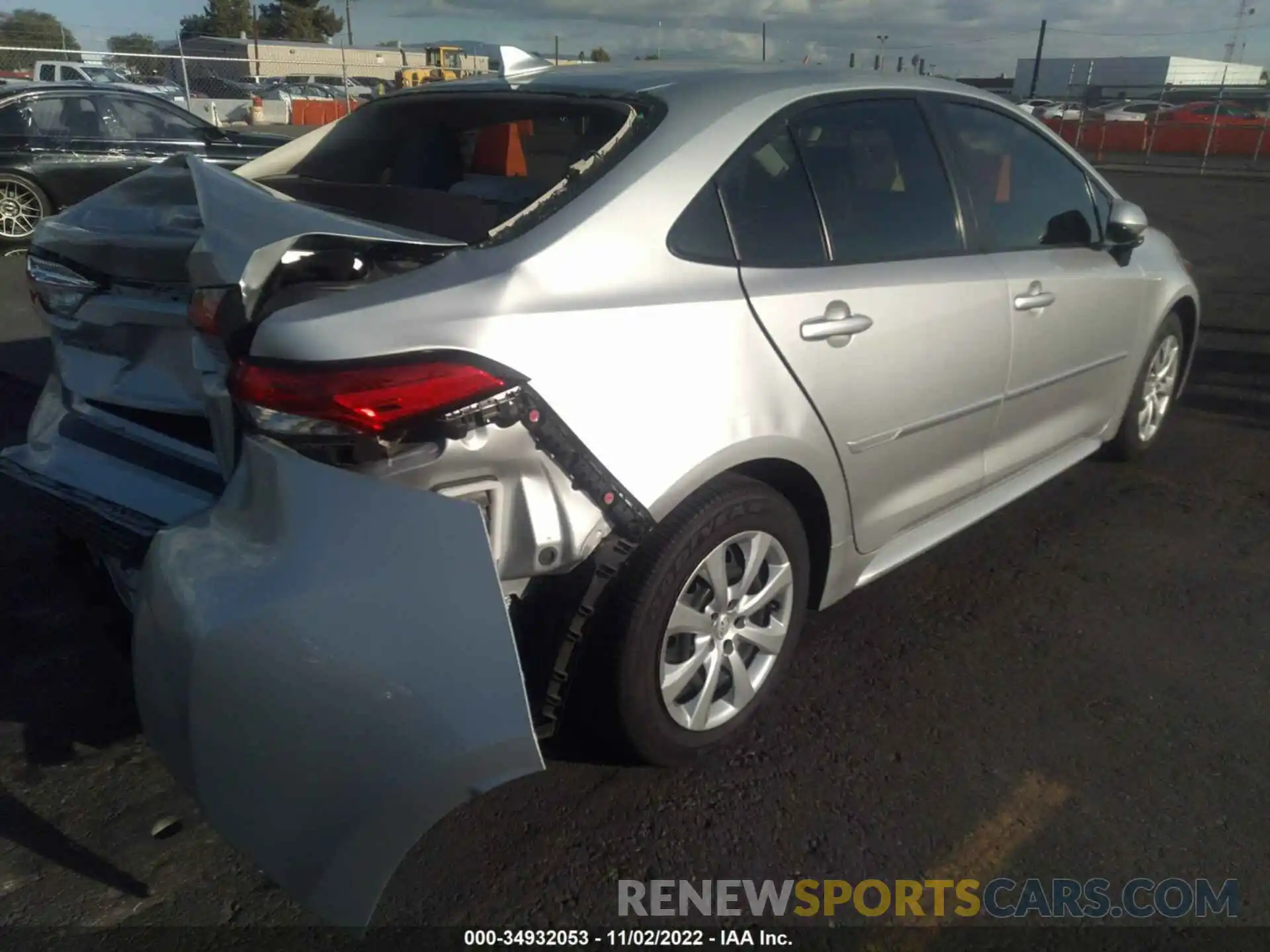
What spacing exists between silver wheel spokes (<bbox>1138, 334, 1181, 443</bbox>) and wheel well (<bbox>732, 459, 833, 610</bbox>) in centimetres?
240

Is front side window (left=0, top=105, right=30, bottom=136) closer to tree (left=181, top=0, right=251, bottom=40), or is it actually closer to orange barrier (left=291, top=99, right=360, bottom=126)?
orange barrier (left=291, top=99, right=360, bottom=126)

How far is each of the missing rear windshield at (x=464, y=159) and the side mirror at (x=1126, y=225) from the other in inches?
84.9

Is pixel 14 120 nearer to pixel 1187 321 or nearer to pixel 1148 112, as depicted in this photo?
pixel 1187 321

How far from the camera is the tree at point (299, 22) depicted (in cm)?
7294

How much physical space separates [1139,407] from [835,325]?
2.58m

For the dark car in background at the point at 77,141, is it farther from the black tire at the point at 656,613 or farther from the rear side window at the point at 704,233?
the black tire at the point at 656,613

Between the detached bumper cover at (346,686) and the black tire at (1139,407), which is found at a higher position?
the detached bumper cover at (346,686)

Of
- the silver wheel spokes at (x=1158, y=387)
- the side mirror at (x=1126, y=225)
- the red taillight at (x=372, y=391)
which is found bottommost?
the silver wheel spokes at (x=1158, y=387)

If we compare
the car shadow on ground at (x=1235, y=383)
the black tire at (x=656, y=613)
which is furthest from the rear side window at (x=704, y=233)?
the car shadow on ground at (x=1235, y=383)

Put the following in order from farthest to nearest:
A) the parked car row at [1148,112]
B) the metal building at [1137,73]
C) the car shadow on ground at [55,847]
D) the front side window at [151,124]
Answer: the metal building at [1137,73]
the parked car row at [1148,112]
the front side window at [151,124]
the car shadow on ground at [55,847]

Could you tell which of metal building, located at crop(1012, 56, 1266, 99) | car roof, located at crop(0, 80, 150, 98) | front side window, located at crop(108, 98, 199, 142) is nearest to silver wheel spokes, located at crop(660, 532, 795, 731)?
front side window, located at crop(108, 98, 199, 142)

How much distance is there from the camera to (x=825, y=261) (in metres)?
2.81

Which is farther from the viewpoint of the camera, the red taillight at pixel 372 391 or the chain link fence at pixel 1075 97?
the chain link fence at pixel 1075 97

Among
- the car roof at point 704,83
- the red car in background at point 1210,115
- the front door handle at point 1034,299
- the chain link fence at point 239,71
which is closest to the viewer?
the car roof at point 704,83
